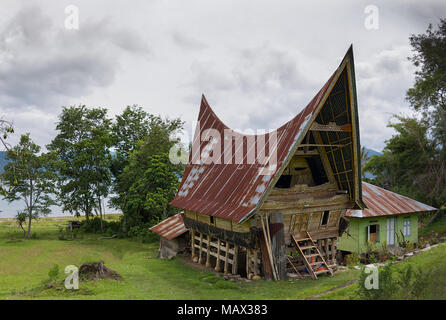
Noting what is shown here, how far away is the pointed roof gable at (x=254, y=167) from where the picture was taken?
15.2 m

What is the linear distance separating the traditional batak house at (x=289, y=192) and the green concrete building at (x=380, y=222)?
615cm

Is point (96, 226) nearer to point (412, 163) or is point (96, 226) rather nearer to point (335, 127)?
point (412, 163)

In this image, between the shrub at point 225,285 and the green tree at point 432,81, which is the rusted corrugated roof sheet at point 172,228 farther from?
the green tree at point 432,81

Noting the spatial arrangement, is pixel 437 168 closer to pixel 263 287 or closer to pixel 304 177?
pixel 304 177

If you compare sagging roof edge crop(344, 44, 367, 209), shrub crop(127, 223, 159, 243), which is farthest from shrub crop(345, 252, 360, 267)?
shrub crop(127, 223, 159, 243)

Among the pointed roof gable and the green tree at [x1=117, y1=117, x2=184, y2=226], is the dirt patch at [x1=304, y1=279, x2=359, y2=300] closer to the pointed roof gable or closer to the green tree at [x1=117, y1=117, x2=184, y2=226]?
the pointed roof gable

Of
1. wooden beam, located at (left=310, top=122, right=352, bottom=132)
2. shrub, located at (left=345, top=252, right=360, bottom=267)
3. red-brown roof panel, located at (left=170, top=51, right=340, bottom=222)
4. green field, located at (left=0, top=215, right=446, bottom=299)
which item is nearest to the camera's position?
green field, located at (left=0, top=215, right=446, bottom=299)

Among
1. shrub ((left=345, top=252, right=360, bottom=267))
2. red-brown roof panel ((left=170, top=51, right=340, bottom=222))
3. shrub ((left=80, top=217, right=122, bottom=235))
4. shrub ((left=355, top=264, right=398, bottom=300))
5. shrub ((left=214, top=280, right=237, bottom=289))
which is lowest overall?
shrub ((left=80, top=217, right=122, bottom=235))

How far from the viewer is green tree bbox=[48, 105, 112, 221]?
45125mm

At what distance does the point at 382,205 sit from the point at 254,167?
13.5 metres

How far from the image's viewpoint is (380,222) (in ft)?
84.9
